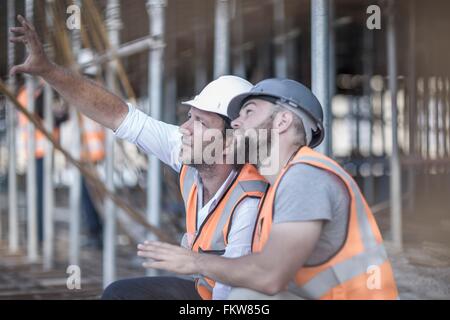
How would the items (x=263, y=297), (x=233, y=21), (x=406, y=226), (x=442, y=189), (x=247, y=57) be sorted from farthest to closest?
(x=247, y=57) < (x=442, y=189) < (x=233, y=21) < (x=406, y=226) < (x=263, y=297)

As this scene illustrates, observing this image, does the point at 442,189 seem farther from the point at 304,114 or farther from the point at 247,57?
the point at 304,114

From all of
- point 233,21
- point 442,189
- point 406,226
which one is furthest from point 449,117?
point 233,21

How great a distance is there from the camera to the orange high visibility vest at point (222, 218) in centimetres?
212

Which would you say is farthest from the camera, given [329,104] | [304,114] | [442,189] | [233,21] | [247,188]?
[442,189]

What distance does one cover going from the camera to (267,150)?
6.55ft

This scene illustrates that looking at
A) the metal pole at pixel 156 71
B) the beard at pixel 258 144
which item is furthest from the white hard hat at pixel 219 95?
the metal pole at pixel 156 71

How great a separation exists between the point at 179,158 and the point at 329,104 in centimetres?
48

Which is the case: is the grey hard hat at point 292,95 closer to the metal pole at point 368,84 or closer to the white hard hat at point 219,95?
the white hard hat at point 219,95

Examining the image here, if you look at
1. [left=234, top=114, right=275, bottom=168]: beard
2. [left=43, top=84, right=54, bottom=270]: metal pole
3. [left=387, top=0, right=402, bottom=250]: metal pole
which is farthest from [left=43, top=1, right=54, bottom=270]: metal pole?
[left=234, top=114, right=275, bottom=168]: beard

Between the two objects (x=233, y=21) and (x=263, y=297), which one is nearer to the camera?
(x=263, y=297)

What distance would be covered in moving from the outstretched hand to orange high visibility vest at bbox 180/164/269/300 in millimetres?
620

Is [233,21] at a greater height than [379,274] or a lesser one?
greater

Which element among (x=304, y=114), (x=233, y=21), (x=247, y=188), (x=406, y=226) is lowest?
(x=406, y=226)
